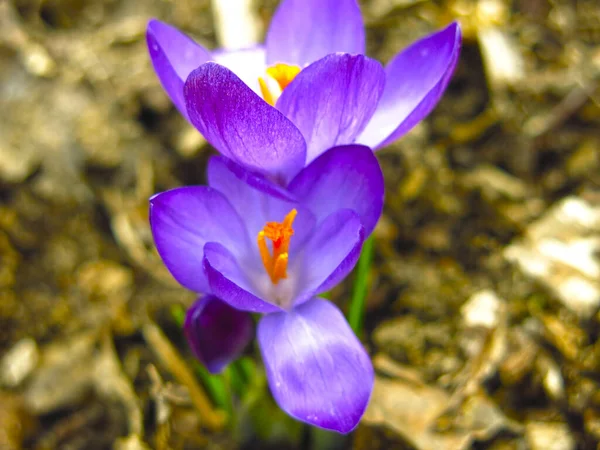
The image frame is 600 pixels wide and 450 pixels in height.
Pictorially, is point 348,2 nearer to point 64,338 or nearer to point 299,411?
point 299,411

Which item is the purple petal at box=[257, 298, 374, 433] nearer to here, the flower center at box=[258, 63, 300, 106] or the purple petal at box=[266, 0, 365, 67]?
the flower center at box=[258, 63, 300, 106]

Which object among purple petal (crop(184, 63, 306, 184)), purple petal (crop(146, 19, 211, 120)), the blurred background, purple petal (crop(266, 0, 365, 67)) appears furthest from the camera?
the blurred background

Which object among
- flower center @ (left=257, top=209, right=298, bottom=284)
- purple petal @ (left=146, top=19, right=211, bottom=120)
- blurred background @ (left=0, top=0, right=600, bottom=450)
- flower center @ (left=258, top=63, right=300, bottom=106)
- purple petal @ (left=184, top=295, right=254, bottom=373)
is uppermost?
purple petal @ (left=146, top=19, right=211, bottom=120)

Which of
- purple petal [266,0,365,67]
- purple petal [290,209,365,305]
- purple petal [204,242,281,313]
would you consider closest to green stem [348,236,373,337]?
purple petal [290,209,365,305]

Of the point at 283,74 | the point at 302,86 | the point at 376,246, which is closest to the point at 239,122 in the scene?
the point at 302,86

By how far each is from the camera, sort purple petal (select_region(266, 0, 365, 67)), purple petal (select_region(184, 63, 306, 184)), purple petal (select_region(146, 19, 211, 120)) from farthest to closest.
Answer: purple petal (select_region(266, 0, 365, 67)) < purple petal (select_region(146, 19, 211, 120)) < purple petal (select_region(184, 63, 306, 184))

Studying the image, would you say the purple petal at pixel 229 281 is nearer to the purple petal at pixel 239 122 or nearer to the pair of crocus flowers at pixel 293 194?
the pair of crocus flowers at pixel 293 194

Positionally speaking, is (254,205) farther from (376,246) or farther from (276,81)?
(376,246)
